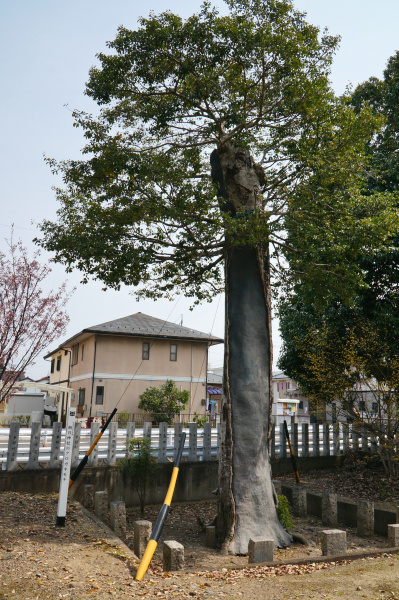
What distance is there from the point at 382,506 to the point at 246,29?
36.0ft

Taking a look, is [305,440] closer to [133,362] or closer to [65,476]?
[65,476]

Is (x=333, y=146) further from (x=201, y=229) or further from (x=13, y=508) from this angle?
(x=13, y=508)

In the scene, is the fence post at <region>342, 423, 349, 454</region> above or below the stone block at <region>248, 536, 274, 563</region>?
Answer: above

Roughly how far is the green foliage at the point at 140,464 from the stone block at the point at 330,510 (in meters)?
4.07

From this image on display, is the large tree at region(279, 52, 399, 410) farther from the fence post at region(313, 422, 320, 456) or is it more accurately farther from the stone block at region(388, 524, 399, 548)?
the stone block at region(388, 524, 399, 548)

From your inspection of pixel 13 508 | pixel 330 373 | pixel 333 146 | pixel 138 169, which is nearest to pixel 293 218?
pixel 333 146

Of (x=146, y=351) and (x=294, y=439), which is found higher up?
(x=146, y=351)

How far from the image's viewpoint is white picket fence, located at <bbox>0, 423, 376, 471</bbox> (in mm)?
11719

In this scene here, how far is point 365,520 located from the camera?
10125 mm

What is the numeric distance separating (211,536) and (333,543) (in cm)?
243

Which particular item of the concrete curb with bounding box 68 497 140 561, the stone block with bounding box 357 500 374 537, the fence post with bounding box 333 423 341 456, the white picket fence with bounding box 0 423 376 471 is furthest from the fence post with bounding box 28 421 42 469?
the fence post with bounding box 333 423 341 456

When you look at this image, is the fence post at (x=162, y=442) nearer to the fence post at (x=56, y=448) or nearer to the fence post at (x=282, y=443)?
the fence post at (x=56, y=448)

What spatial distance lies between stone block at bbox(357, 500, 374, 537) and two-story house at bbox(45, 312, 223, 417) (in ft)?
71.7

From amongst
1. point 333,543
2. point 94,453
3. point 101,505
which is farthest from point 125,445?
point 333,543
